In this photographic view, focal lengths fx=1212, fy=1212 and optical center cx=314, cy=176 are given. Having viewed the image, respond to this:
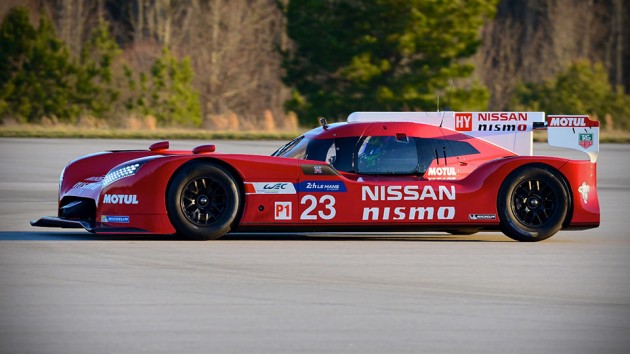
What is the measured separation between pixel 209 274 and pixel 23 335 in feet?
8.01

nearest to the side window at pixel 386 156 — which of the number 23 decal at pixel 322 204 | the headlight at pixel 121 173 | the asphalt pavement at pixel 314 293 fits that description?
the number 23 decal at pixel 322 204

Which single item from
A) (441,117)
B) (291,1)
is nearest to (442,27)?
(291,1)

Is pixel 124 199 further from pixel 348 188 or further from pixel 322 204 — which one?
pixel 348 188

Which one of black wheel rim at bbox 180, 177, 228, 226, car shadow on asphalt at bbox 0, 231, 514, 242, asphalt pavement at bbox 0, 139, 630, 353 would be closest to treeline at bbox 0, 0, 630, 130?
car shadow on asphalt at bbox 0, 231, 514, 242

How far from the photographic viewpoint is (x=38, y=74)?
48812 mm

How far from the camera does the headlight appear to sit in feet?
34.8

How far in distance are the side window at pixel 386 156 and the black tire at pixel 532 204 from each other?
2.94 ft

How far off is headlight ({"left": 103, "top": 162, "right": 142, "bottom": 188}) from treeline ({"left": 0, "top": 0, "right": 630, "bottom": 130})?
93.3ft

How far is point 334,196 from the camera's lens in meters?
10.8

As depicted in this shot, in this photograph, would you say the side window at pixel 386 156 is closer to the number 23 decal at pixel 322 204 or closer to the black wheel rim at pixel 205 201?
the number 23 decal at pixel 322 204

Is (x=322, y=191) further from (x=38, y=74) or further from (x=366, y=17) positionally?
(x=38, y=74)

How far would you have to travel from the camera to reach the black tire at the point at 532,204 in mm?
11039

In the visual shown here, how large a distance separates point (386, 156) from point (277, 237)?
1.31 m

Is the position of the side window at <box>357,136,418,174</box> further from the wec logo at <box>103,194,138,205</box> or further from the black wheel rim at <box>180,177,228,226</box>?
the wec logo at <box>103,194,138,205</box>
